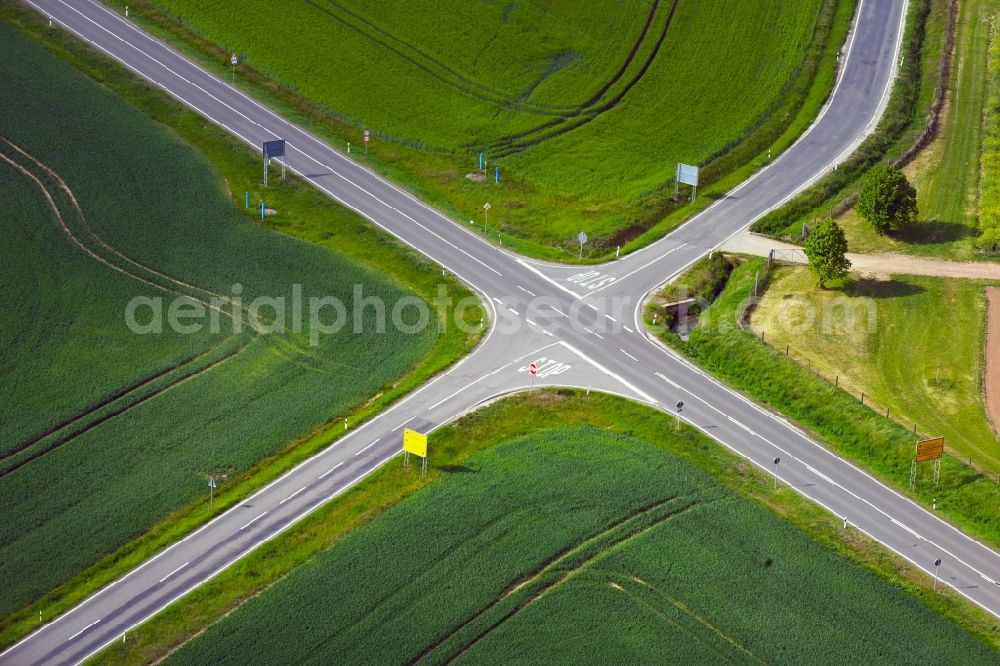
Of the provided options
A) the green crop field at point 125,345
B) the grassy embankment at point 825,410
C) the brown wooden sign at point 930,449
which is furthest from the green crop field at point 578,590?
the green crop field at point 125,345

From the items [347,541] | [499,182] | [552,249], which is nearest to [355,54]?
[499,182]

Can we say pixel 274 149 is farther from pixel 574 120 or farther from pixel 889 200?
pixel 889 200

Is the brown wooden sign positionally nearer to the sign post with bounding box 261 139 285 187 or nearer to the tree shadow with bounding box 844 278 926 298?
the tree shadow with bounding box 844 278 926 298

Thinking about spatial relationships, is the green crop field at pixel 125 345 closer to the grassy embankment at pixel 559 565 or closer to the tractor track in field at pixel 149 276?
the tractor track in field at pixel 149 276

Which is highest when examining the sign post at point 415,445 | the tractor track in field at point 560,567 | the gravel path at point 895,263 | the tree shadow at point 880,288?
the gravel path at point 895,263

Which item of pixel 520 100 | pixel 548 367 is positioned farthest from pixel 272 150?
pixel 548 367

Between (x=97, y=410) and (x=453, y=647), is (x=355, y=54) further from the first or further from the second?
(x=453, y=647)
